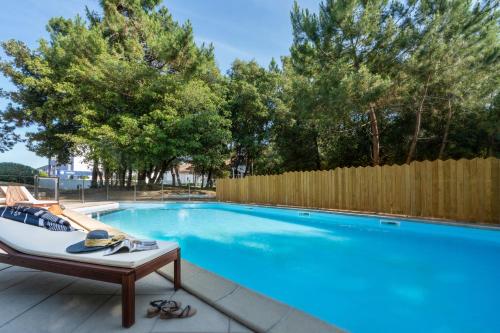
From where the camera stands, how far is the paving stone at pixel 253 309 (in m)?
1.93

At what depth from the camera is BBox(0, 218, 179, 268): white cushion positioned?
6.44 feet

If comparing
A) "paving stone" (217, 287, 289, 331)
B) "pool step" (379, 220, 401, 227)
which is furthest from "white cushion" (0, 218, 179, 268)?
"pool step" (379, 220, 401, 227)

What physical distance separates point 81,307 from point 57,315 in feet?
0.52

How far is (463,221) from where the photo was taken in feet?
20.0

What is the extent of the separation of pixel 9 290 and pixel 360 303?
11.3 feet

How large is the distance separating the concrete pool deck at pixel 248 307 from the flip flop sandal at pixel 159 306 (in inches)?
10.7

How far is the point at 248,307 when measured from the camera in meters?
2.12

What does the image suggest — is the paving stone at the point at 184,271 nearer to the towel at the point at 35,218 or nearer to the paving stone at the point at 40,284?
the paving stone at the point at 40,284

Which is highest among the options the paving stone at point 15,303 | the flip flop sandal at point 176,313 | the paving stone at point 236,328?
the flip flop sandal at point 176,313

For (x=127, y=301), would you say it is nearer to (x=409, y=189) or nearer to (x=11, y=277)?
(x=11, y=277)

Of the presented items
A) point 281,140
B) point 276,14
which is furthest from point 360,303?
point 281,140

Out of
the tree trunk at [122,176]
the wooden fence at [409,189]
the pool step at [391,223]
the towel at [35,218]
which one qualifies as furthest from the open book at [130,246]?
the tree trunk at [122,176]

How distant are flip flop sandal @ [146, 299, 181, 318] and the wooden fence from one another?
675cm

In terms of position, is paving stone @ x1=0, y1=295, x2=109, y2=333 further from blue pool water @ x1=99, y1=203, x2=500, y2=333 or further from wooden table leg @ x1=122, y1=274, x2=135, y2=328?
blue pool water @ x1=99, y1=203, x2=500, y2=333
